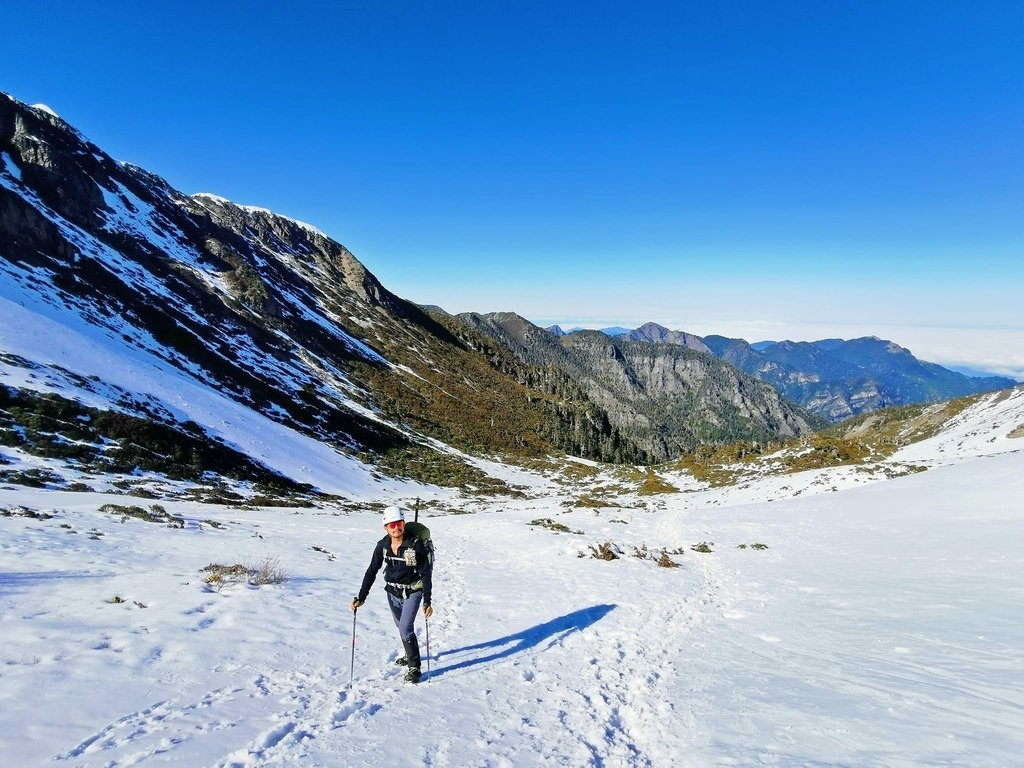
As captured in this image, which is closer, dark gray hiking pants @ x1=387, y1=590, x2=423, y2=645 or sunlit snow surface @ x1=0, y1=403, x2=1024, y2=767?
sunlit snow surface @ x1=0, y1=403, x2=1024, y2=767

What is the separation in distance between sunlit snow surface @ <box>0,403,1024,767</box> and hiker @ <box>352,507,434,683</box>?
760mm

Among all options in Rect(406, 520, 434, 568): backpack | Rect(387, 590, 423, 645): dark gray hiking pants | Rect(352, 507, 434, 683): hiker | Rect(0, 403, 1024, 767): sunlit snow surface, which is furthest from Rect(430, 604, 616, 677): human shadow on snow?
Rect(406, 520, 434, 568): backpack

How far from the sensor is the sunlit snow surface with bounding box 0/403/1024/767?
495 centimetres

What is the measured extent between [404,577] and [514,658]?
2.53m

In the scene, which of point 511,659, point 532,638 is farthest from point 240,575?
point 532,638

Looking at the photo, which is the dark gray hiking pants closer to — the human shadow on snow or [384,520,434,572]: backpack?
[384,520,434,572]: backpack

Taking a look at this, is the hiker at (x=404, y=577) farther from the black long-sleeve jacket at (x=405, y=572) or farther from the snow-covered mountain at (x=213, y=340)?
the snow-covered mountain at (x=213, y=340)

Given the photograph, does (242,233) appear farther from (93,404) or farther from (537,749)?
(537,749)

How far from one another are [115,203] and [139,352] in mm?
62518

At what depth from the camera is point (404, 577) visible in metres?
7.14

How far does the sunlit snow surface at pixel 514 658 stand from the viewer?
495 centimetres

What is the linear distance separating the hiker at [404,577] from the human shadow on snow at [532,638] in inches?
36.1

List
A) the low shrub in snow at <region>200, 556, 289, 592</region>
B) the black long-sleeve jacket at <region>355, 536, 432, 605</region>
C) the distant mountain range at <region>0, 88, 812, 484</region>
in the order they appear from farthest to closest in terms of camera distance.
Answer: the distant mountain range at <region>0, 88, 812, 484</region> → the low shrub in snow at <region>200, 556, 289, 592</region> → the black long-sleeve jacket at <region>355, 536, 432, 605</region>

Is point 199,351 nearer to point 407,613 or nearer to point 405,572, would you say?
point 405,572
